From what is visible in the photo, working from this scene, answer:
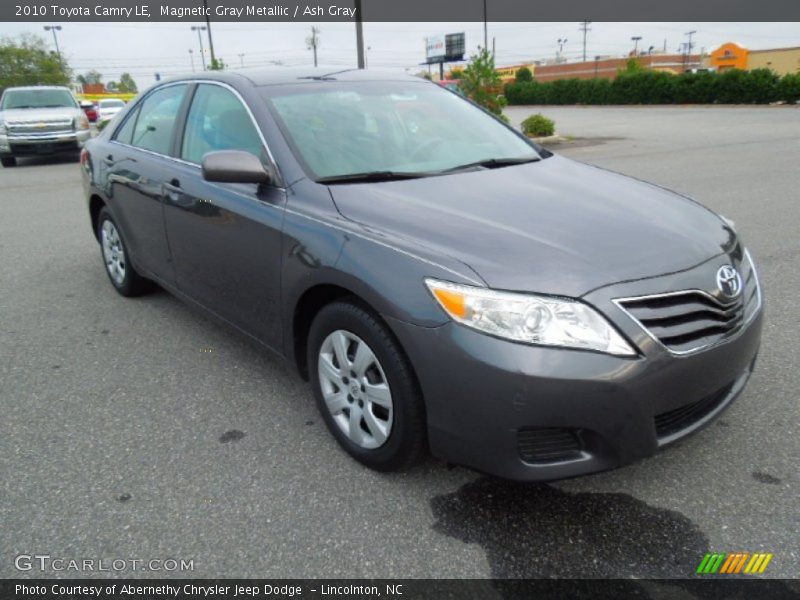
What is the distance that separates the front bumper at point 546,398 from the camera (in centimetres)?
210

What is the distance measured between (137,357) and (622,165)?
420 inches

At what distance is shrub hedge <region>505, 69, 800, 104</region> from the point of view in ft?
110

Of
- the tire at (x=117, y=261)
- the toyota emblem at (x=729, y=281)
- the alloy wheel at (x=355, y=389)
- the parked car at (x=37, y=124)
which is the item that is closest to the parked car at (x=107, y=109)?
the parked car at (x=37, y=124)

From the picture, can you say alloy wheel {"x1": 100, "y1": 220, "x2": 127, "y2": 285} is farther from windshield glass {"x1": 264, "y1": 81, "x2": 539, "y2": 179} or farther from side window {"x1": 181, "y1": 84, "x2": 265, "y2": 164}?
windshield glass {"x1": 264, "y1": 81, "x2": 539, "y2": 179}

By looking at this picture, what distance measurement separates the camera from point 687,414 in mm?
2383

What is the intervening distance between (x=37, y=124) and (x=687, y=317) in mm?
16565

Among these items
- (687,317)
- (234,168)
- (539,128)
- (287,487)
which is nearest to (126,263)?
(234,168)

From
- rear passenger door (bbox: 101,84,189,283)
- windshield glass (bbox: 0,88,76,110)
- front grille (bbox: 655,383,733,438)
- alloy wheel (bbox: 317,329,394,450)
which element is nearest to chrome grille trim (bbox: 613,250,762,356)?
front grille (bbox: 655,383,733,438)

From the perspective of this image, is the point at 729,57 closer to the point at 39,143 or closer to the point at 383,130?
the point at 39,143

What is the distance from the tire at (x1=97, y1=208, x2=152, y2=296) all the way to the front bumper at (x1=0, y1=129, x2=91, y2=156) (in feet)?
39.5

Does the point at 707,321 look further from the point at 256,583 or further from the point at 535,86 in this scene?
the point at 535,86

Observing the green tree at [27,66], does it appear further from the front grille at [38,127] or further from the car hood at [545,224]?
the car hood at [545,224]

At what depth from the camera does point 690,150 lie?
47.6 ft

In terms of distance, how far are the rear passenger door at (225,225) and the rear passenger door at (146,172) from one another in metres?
0.18
